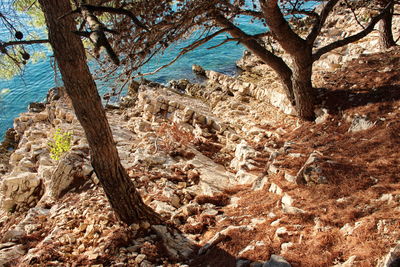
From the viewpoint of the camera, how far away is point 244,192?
5.71 meters

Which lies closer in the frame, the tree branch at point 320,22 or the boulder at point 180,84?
the tree branch at point 320,22

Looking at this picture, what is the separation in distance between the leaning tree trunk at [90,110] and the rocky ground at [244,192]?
0.30m

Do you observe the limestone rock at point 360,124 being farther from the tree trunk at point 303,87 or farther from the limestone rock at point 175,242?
the limestone rock at point 175,242

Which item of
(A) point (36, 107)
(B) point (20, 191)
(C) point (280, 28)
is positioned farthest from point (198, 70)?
(B) point (20, 191)

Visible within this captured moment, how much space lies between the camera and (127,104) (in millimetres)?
15852

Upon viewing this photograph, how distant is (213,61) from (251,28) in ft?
17.6

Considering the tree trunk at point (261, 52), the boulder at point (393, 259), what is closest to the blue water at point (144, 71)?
the tree trunk at point (261, 52)

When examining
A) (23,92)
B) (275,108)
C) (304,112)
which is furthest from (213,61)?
(23,92)

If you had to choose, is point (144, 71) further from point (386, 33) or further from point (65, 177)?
point (386, 33)

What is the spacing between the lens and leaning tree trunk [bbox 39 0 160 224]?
3279mm

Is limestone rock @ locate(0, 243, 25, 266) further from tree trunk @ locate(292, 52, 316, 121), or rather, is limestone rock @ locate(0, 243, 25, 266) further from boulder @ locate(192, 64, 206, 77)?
boulder @ locate(192, 64, 206, 77)

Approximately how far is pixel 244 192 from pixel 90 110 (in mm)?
3596

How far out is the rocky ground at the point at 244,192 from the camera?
11.3ft

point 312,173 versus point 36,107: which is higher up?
point 36,107
